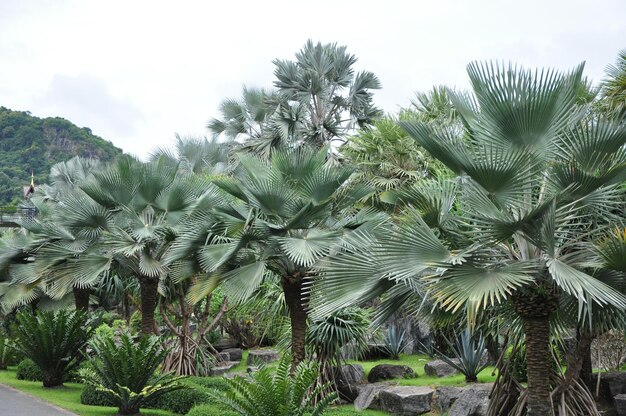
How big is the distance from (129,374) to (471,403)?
6352 millimetres

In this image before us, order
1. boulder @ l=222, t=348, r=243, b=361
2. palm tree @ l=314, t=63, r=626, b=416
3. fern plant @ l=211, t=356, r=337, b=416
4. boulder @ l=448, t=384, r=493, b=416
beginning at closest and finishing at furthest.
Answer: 1. palm tree @ l=314, t=63, r=626, b=416
2. fern plant @ l=211, t=356, r=337, b=416
3. boulder @ l=448, t=384, r=493, b=416
4. boulder @ l=222, t=348, r=243, b=361

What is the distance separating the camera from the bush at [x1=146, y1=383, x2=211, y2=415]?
13578 mm

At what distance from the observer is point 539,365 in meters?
7.87

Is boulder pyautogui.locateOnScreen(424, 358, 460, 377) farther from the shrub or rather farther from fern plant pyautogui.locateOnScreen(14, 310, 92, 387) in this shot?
the shrub

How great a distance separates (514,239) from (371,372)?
25.2ft

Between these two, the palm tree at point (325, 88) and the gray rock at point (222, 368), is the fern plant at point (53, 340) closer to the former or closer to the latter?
the gray rock at point (222, 368)

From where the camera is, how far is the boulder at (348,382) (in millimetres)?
14141

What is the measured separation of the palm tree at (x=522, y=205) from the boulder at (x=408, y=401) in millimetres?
4620

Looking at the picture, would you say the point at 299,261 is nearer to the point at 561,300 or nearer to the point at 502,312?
the point at 502,312

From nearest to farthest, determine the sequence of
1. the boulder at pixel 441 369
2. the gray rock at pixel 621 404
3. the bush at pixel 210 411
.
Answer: the gray rock at pixel 621 404
the bush at pixel 210 411
the boulder at pixel 441 369

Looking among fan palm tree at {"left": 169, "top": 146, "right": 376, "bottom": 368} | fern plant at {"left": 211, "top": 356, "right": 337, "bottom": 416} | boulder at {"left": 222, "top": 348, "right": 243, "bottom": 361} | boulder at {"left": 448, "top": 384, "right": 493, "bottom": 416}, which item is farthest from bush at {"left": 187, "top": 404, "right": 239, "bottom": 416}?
boulder at {"left": 222, "top": 348, "right": 243, "bottom": 361}

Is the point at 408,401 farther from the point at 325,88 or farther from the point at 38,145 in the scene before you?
the point at 38,145

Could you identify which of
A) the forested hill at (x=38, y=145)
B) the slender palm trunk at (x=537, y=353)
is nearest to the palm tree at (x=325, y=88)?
the slender palm trunk at (x=537, y=353)

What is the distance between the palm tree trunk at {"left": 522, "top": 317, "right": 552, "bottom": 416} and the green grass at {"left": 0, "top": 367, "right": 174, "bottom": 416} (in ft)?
26.0
